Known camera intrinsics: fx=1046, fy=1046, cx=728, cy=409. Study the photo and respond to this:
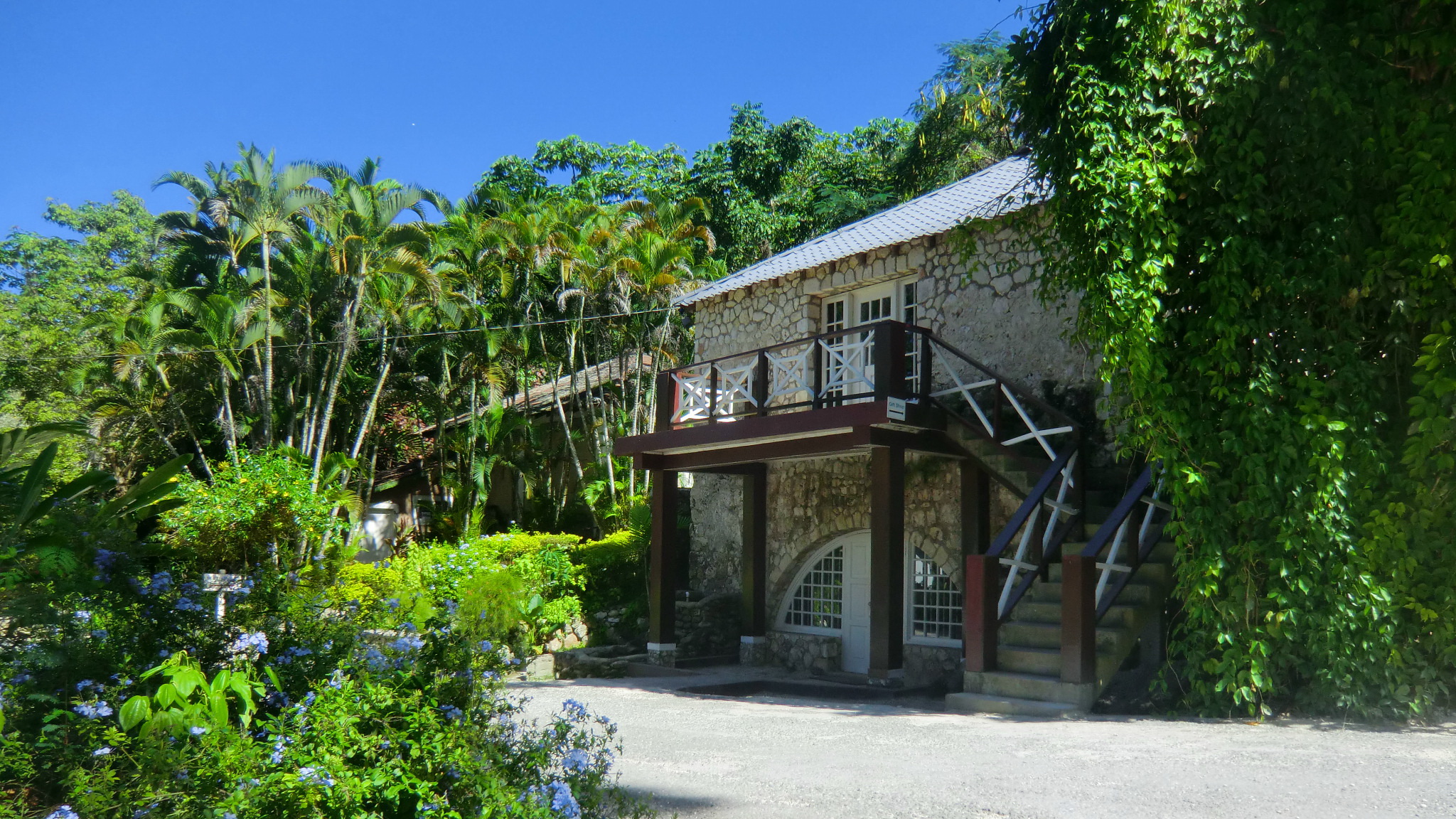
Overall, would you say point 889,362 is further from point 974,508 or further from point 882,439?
point 974,508

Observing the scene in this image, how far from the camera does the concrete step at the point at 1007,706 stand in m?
8.12

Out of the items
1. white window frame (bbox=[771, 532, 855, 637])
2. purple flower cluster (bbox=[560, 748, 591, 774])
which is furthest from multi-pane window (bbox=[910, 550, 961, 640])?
purple flower cluster (bbox=[560, 748, 591, 774])

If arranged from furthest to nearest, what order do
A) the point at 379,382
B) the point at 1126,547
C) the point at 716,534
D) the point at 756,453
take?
the point at 379,382
the point at 716,534
the point at 756,453
the point at 1126,547

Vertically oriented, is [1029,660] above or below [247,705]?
below

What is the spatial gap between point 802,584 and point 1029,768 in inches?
317

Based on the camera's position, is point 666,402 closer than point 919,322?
No

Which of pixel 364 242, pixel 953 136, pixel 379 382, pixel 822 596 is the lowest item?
pixel 822 596

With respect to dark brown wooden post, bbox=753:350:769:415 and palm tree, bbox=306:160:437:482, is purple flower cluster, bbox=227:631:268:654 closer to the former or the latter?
dark brown wooden post, bbox=753:350:769:415

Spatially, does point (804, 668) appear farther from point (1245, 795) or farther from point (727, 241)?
point (727, 241)

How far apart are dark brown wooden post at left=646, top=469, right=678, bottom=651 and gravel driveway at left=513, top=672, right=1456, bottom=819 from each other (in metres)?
4.48

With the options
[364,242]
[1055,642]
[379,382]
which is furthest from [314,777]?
[379,382]

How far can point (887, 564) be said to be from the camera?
1041 centimetres

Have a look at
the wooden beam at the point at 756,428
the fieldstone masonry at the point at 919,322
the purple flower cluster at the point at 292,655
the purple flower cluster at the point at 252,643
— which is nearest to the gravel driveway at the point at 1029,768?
the purple flower cluster at the point at 292,655

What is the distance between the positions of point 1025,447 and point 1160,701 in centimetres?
307
